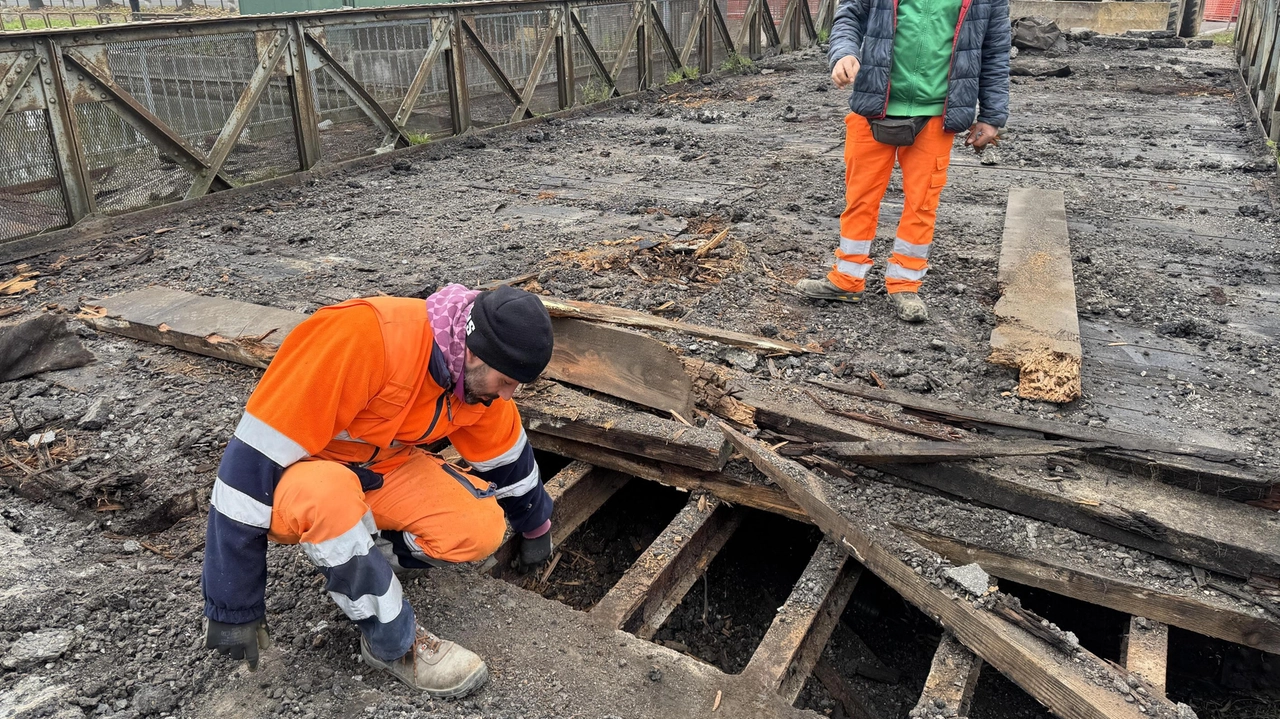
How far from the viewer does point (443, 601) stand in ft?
8.71

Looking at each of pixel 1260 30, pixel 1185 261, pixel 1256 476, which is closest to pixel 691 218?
pixel 1185 261

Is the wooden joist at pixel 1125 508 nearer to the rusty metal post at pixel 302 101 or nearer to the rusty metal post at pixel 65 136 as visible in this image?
the rusty metal post at pixel 65 136

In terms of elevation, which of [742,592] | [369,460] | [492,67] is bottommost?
[742,592]

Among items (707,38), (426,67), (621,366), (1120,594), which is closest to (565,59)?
(426,67)

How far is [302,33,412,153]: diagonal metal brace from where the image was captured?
24.9 feet

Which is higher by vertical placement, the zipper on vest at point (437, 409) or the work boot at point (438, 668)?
the zipper on vest at point (437, 409)

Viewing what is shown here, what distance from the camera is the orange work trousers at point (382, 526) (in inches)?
83.4

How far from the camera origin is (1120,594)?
2617 millimetres

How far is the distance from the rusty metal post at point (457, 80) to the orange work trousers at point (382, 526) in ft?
24.7

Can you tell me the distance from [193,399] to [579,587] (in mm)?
2015

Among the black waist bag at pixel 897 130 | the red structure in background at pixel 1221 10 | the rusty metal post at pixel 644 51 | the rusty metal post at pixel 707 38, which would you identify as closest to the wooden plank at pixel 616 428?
the black waist bag at pixel 897 130

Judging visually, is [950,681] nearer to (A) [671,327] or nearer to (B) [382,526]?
(B) [382,526]

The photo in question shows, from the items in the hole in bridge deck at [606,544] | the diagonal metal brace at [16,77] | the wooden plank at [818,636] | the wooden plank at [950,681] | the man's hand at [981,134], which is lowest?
the hole in bridge deck at [606,544]

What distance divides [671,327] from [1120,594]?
2.14m
